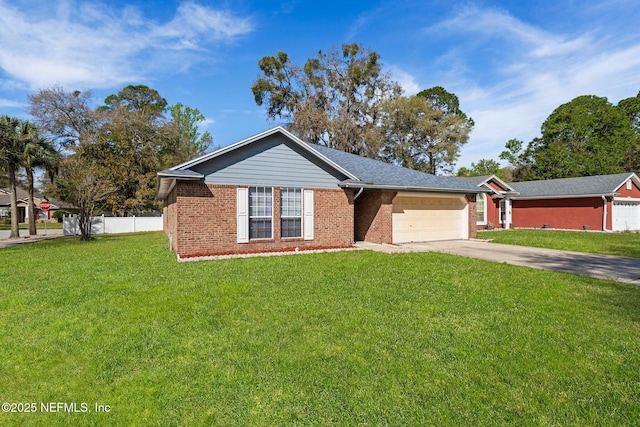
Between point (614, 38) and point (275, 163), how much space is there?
12.9 meters

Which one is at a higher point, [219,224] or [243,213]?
[243,213]

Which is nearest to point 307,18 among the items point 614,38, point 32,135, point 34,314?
point 614,38

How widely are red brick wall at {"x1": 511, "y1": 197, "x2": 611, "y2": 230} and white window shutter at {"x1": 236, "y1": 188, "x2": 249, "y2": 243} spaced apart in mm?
23910

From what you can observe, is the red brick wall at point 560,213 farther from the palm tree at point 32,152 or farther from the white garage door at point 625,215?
the palm tree at point 32,152

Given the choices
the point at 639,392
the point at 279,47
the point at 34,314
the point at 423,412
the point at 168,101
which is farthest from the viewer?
the point at 168,101

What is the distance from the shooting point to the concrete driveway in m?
A: 8.32

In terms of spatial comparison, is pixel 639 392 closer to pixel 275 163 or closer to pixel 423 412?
pixel 423 412

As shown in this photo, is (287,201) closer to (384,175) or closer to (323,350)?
(384,175)

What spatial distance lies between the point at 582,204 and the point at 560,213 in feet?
4.77

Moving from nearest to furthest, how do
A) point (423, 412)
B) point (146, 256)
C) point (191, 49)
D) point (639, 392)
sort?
point (423, 412) < point (639, 392) < point (146, 256) < point (191, 49)

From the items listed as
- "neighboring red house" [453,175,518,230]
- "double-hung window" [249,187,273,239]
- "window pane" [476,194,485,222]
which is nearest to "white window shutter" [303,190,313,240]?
"double-hung window" [249,187,273,239]

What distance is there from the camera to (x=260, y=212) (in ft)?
38.2

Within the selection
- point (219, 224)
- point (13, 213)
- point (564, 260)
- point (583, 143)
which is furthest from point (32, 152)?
point (583, 143)

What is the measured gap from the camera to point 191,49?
516 inches
